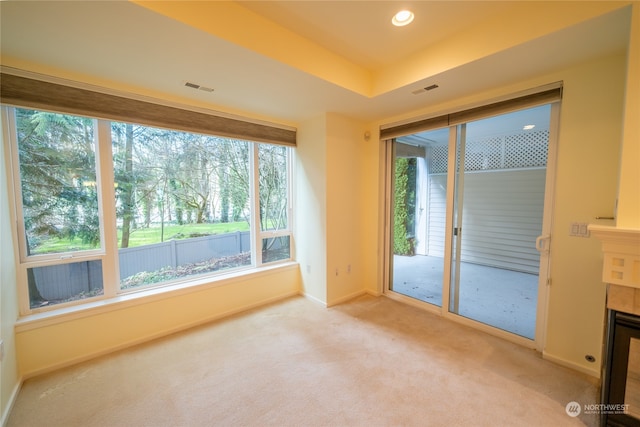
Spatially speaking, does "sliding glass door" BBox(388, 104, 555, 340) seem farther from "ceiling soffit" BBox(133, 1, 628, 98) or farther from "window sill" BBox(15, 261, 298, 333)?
"window sill" BBox(15, 261, 298, 333)

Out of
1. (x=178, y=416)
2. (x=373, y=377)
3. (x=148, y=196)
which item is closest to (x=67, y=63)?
(x=148, y=196)

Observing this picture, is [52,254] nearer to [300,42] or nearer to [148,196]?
[148,196]

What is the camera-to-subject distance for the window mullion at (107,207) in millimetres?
2205

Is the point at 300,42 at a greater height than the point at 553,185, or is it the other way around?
the point at 300,42

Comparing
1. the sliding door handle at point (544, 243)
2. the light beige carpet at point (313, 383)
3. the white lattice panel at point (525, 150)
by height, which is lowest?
the light beige carpet at point (313, 383)

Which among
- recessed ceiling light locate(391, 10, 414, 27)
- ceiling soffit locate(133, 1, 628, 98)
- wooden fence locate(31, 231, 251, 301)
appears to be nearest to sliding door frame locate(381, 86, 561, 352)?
ceiling soffit locate(133, 1, 628, 98)

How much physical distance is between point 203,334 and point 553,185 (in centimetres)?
350

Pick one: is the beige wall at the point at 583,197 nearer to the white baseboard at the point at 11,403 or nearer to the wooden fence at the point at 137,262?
the wooden fence at the point at 137,262

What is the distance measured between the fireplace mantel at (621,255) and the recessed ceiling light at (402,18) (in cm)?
175

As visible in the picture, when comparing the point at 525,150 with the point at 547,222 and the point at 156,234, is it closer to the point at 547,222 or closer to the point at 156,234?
the point at 547,222

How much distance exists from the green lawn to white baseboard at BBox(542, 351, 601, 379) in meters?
3.25

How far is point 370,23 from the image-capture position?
5.98 feet

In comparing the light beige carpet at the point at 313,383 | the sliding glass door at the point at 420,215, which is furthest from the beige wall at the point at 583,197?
the sliding glass door at the point at 420,215

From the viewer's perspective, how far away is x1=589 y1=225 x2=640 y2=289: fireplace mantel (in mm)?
1260
